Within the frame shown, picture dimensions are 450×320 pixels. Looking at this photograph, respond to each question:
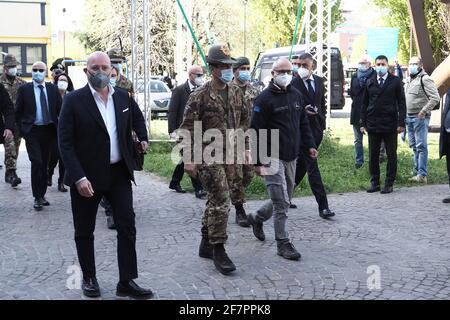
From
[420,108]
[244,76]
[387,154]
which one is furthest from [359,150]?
[244,76]

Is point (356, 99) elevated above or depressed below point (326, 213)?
above

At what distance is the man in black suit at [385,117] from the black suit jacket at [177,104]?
2938 millimetres

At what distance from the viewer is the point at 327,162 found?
13.5 m

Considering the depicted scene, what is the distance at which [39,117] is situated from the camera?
9.77 meters

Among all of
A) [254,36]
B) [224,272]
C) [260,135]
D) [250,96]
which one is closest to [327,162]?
[250,96]

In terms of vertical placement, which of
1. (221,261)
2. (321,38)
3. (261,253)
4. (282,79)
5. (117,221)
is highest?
(321,38)

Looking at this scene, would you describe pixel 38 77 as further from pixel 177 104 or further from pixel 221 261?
pixel 221 261

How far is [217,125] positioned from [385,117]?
192 inches

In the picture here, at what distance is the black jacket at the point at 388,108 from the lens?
33.8 feet

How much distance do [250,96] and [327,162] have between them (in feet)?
16.3

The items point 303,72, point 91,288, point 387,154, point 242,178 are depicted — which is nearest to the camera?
point 91,288
